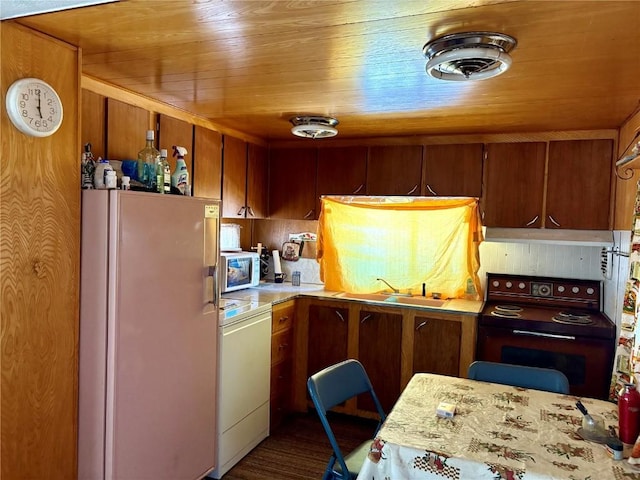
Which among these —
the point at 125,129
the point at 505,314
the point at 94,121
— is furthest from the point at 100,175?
the point at 505,314

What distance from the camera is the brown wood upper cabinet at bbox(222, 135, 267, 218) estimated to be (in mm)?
3496

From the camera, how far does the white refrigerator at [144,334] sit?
6.61 ft

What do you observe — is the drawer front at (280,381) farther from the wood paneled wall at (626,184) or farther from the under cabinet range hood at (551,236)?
the wood paneled wall at (626,184)

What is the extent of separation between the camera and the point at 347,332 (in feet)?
11.5

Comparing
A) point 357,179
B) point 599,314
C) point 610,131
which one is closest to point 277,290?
point 357,179

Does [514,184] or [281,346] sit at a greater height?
[514,184]

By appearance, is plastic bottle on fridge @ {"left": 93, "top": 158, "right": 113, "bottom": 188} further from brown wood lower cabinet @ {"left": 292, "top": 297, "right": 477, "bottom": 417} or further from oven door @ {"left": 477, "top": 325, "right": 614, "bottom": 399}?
oven door @ {"left": 477, "top": 325, "right": 614, "bottom": 399}

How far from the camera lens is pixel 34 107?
179 centimetres

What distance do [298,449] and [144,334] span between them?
147cm

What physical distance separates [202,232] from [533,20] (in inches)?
68.0

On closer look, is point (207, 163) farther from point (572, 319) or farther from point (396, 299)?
point (572, 319)

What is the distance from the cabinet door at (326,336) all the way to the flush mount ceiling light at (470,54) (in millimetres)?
2063

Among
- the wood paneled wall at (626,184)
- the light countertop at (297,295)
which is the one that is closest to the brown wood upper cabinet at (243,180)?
the light countertop at (297,295)

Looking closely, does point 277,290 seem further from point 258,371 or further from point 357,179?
point 357,179
